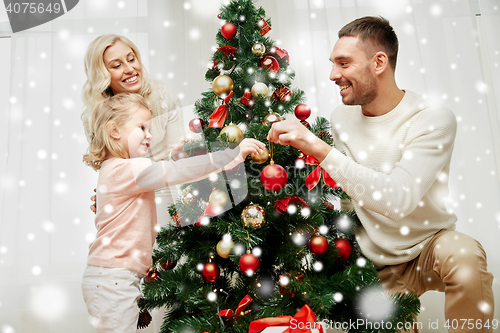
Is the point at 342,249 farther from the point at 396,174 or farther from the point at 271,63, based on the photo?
the point at 271,63

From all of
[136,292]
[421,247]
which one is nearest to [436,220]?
[421,247]

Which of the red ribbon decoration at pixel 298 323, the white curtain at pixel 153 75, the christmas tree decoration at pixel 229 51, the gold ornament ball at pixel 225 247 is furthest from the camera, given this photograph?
the white curtain at pixel 153 75

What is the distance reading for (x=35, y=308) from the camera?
167 centimetres

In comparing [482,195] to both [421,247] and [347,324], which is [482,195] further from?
[347,324]

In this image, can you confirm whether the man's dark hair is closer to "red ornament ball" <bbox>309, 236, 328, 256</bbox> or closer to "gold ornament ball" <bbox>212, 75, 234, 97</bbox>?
"gold ornament ball" <bbox>212, 75, 234, 97</bbox>

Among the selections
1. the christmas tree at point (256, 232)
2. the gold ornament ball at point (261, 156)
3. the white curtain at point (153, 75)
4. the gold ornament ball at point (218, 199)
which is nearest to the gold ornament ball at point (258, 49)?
the christmas tree at point (256, 232)

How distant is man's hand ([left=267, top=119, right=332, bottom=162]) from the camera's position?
899mm

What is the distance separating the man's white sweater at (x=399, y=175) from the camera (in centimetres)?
94

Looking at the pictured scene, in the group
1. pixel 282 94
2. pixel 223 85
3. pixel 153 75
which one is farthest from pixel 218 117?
pixel 153 75

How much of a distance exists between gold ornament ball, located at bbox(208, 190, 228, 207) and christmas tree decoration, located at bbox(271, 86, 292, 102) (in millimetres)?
384

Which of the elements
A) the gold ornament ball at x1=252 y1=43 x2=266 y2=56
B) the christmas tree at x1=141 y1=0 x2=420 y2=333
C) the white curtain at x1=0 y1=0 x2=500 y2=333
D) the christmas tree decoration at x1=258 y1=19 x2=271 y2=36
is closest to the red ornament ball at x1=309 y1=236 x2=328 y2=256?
the christmas tree at x1=141 y1=0 x2=420 y2=333

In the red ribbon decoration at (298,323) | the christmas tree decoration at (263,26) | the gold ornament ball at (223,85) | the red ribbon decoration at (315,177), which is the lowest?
the red ribbon decoration at (298,323)

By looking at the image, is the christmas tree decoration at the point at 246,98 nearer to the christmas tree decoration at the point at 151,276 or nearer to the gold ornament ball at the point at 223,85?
the gold ornament ball at the point at 223,85

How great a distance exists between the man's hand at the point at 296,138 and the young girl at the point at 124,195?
67mm
